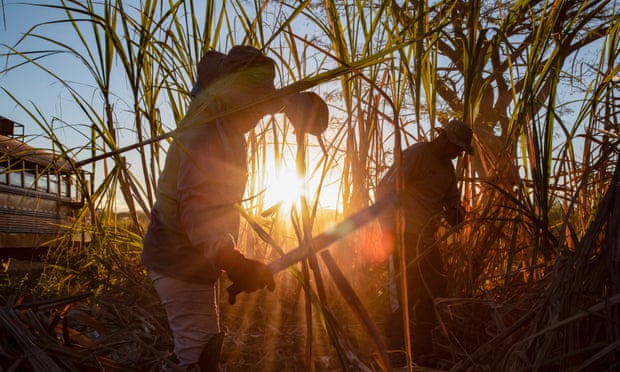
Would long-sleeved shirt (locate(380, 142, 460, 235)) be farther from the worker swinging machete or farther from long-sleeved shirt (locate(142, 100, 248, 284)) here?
the worker swinging machete

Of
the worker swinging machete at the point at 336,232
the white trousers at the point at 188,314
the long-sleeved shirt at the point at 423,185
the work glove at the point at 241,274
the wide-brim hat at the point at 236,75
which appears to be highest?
the wide-brim hat at the point at 236,75

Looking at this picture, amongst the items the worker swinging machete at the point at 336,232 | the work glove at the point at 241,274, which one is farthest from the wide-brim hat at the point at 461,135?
the worker swinging machete at the point at 336,232

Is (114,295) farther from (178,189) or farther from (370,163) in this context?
(370,163)

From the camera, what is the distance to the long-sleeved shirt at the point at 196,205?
1223mm

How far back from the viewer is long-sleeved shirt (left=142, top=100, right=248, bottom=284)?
4.01ft

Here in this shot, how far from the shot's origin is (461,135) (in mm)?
1874

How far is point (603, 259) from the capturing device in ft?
2.93

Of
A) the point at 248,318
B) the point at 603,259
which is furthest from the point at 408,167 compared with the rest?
the point at 603,259

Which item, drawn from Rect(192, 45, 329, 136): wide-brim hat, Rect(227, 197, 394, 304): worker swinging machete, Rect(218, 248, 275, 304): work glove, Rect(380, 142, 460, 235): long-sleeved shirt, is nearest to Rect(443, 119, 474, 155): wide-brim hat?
Rect(380, 142, 460, 235): long-sleeved shirt

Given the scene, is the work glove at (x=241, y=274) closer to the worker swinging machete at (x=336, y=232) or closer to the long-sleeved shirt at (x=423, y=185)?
the worker swinging machete at (x=336, y=232)

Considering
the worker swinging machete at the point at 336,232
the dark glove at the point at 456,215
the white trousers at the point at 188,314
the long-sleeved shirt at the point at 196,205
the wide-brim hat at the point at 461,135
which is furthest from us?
the dark glove at the point at 456,215

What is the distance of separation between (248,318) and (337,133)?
3.19ft

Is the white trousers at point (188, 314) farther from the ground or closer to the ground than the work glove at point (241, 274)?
closer to the ground

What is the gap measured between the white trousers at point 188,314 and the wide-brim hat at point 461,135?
110 cm
